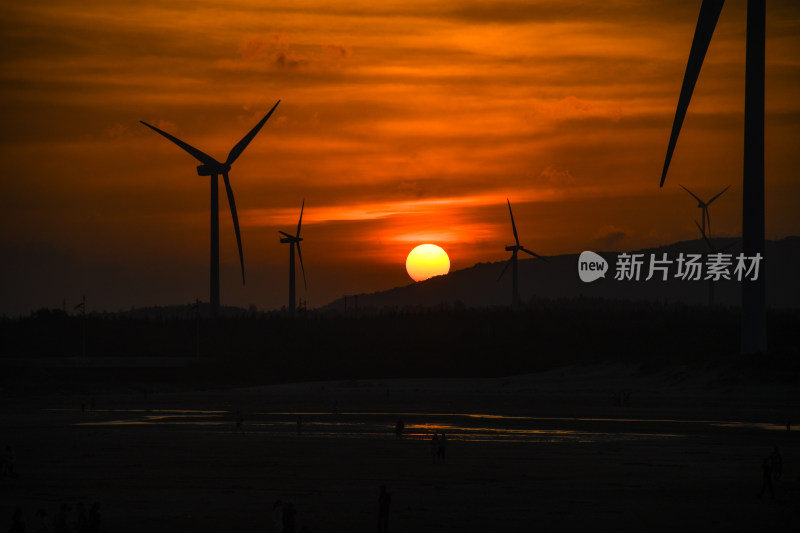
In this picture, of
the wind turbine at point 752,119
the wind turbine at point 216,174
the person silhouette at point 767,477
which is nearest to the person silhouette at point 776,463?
the person silhouette at point 767,477

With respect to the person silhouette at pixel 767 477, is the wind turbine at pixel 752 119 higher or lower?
higher

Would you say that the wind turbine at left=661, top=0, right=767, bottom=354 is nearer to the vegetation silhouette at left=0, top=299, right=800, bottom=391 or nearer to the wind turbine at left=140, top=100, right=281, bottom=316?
the vegetation silhouette at left=0, top=299, right=800, bottom=391

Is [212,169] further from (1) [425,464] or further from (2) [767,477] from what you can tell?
(2) [767,477]

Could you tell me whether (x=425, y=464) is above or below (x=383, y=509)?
below

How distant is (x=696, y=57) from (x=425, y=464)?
34960 millimetres

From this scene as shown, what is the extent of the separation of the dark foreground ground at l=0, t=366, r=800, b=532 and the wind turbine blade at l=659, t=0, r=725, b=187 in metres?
16.5

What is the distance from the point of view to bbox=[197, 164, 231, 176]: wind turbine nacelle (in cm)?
11375

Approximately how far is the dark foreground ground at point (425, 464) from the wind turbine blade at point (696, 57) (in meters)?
16.5

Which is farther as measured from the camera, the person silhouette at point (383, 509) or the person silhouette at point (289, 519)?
the person silhouette at point (383, 509)

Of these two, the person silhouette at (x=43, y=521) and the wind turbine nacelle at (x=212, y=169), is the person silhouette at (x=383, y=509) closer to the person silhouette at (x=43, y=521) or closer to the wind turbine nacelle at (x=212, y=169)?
the person silhouette at (x=43, y=521)

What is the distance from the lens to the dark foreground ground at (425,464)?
30.4 metres

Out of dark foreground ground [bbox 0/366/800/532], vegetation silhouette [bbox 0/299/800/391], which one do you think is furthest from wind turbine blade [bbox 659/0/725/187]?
vegetation silhouette [bbox 0/299/800/391]

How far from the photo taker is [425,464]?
134 feet

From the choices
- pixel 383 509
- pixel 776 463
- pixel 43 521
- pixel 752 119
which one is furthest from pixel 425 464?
pixel 752 119
